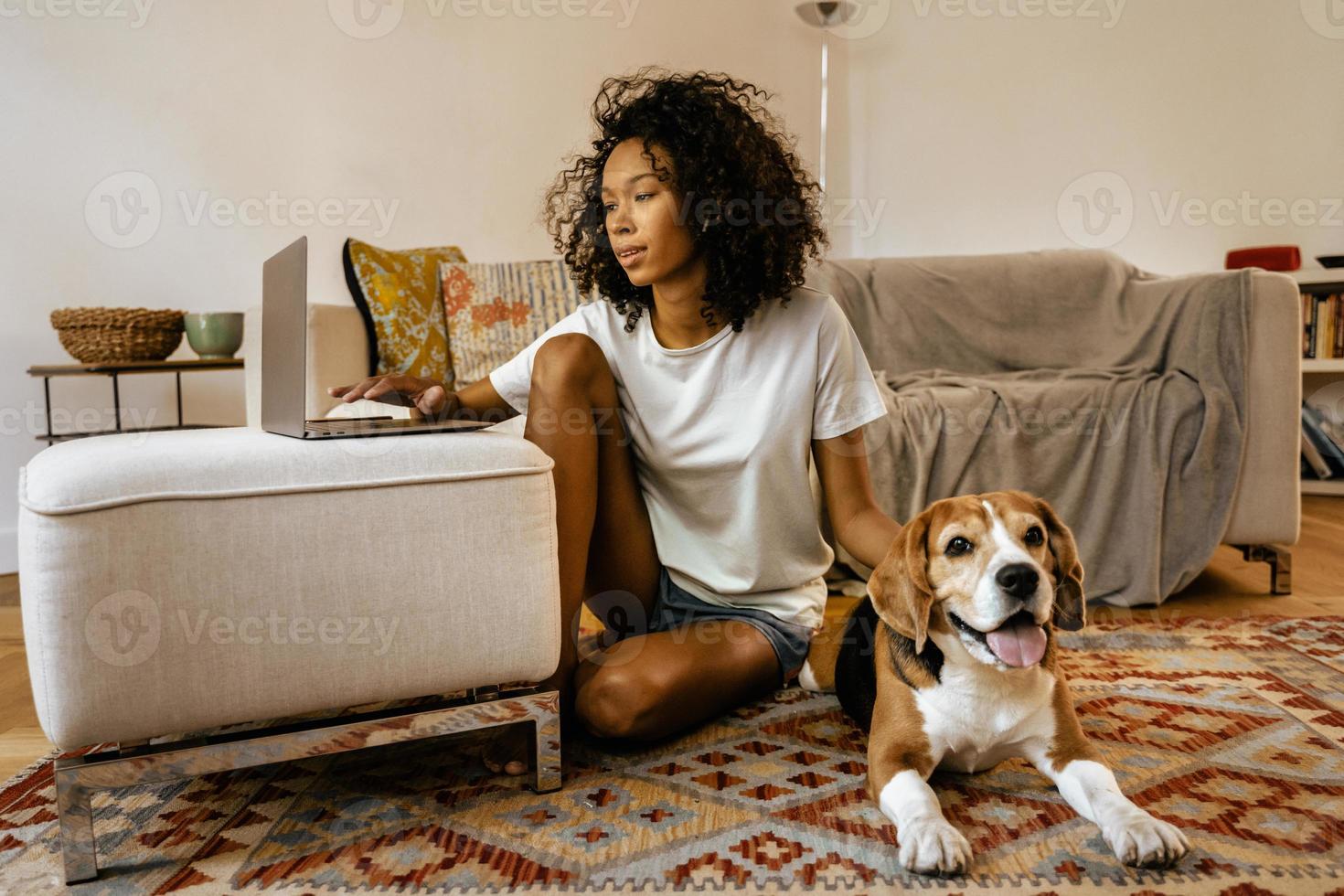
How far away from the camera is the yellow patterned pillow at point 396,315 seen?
257cm

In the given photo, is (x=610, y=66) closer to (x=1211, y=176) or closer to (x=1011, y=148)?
(x=1011, y=148)

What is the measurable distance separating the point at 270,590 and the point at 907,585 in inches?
27.6

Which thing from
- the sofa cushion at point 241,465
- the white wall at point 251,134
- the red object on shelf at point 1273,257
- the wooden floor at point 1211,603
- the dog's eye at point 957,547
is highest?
the white wall at point 251,134

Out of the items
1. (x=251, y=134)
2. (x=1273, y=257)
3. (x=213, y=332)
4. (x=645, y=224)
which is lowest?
(x=213, y=332)

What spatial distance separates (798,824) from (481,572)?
459mm

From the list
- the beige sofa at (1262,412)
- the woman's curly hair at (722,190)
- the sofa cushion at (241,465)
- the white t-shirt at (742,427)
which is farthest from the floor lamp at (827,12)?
the sofa cushion at (241,465)

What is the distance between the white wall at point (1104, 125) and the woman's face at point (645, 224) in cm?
268

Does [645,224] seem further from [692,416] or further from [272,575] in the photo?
[272,575]

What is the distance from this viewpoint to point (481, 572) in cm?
114

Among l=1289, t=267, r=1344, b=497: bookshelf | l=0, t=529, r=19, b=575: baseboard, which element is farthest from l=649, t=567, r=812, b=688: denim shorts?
l=1289, t=267, r=1344, b=497: bookshelf

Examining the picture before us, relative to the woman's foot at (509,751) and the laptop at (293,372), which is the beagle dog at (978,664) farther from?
the laptop at (293,372)

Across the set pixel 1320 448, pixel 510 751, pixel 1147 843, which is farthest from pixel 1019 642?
pixel 1320 448

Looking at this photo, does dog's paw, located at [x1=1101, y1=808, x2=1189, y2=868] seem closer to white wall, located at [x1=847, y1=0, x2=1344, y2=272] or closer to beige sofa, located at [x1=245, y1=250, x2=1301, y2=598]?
beige sofa, located at [x1=245, y1=250, x2=1301, y2=598]

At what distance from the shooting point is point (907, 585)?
115 cm
